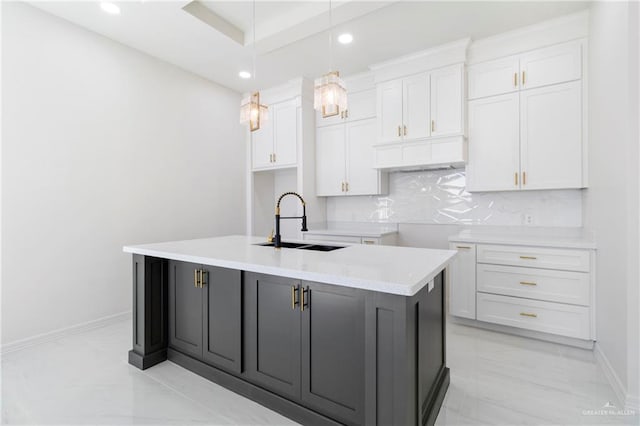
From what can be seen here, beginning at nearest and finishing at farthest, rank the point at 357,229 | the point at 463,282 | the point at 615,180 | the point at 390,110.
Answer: the point at 615,180, the point at 463,282, the point at 390,110, the point at 357,229

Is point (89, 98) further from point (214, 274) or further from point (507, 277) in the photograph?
point (507, 277)

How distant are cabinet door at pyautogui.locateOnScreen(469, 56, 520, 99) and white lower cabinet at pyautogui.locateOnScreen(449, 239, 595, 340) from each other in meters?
1.58

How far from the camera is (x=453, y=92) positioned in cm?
332

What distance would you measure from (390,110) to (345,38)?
96 centimetres

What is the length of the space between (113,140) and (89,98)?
0.43m

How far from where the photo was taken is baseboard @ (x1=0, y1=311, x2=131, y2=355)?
8.48 feet

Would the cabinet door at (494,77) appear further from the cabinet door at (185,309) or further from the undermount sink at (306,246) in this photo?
the cabinet door at (185,309)

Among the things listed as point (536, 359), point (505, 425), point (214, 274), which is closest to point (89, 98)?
point (214, 274)

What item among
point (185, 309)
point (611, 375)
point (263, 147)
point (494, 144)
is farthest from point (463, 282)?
point (263, 147)

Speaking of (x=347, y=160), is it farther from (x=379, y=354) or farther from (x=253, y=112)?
(x=379, y=354)

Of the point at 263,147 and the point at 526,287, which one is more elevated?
the point at 263,147

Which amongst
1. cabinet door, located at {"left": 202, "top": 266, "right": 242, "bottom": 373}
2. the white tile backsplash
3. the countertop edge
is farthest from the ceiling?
cabinet door, located at {"left": 202, "top": 266, "right": 242, "bottom": 373}

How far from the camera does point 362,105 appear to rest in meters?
4.09

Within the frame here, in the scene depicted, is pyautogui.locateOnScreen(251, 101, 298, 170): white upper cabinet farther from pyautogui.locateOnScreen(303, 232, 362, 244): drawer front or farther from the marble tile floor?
the marble tile floor
